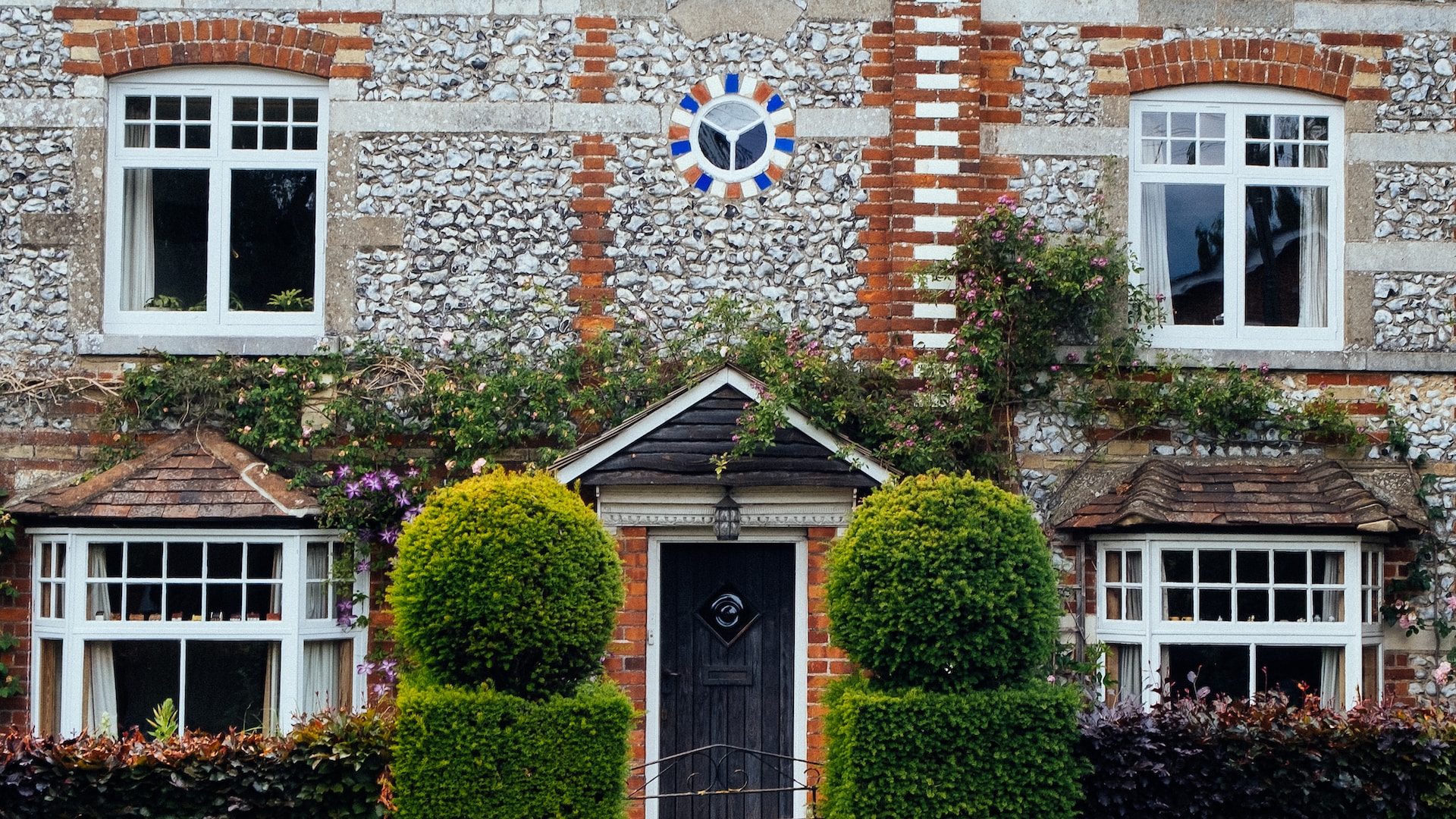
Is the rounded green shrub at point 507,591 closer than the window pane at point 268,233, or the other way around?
the rounded green shrub at point 507,591

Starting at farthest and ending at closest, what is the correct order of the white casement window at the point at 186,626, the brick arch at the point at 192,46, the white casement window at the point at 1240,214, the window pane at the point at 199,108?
the white casement window at the point at 1240,214 → the window pane at the point at 199,108 → the brick arch at the point at 192,46 → the white casement window at the point at 186,626

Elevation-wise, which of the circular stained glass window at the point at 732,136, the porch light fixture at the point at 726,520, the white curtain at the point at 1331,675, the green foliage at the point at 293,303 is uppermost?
the circular stained glass window at the point at 732,136

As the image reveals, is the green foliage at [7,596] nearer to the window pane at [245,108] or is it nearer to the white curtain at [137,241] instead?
the white curtain at [137,241]

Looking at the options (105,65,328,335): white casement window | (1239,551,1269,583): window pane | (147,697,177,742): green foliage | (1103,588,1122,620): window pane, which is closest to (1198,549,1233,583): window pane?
(1239,551,1269,583): window pane

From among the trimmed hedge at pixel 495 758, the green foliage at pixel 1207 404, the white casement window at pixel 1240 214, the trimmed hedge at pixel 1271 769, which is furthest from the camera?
the white casement window at pixel 1240 214

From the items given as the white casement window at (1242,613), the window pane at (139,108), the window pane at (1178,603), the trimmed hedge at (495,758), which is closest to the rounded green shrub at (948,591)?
the trimmed hedge at (495,758)

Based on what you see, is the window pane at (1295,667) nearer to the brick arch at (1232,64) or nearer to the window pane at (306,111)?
the brick arch at (1232,64)

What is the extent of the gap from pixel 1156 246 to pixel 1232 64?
4.33 feet

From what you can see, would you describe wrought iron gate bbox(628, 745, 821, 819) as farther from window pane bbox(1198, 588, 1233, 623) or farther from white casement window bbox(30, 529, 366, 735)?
window pane bbox(1198, 588, 1233, 623)

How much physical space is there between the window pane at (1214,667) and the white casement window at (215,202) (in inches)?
244

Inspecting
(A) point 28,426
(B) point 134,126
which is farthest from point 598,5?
(A) point 28,426

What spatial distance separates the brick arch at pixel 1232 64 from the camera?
923cm

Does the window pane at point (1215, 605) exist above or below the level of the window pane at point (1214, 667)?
above

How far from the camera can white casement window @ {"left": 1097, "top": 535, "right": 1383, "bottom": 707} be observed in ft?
28.4
